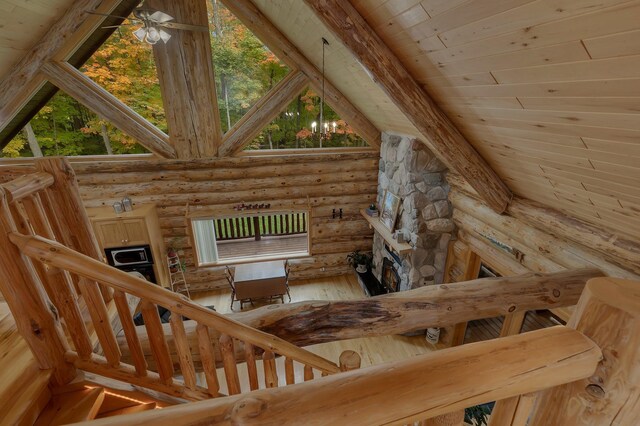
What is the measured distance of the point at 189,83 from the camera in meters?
4.72

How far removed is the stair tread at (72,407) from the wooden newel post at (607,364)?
225 cm

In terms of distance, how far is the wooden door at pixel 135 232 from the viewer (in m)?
4.79

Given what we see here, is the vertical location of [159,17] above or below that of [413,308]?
above

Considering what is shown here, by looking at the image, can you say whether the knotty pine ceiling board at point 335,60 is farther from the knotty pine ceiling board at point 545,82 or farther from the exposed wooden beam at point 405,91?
the knotty pine ceiling board at point 545,82

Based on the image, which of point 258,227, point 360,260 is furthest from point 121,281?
point 258,227

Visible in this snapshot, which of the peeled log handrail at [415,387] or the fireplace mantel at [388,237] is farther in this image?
the fireplace mantel at [388,237]

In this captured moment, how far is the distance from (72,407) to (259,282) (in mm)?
3795

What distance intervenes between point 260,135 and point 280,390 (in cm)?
537

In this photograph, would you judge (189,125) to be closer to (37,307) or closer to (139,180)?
(139,180)

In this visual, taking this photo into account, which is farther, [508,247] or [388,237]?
[388,237]

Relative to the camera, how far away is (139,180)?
5.28 m

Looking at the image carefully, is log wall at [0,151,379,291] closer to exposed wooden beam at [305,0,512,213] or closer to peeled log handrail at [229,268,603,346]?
exposed wooden beam at [305,0,512,213]

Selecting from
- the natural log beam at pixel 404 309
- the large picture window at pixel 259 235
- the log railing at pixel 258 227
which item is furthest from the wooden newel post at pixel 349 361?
the log railing at pixel 258 227

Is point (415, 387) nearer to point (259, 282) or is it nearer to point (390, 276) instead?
point (259, 282)
